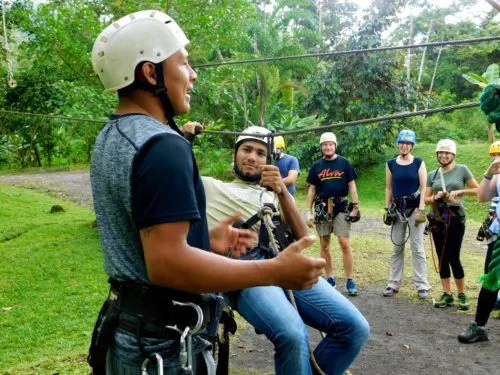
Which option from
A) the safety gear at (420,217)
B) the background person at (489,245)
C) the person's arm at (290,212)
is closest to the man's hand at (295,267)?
the person's arm at (290,212)

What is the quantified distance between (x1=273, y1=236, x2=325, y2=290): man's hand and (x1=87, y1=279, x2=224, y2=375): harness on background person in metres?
0.34

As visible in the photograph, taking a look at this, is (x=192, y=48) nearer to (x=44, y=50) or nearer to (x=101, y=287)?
(x=44, y=50)

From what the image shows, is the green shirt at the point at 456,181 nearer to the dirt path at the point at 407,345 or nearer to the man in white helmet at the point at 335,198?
the man in white helmet at the point at 335,198

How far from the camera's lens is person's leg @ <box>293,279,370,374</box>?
9.00 feet

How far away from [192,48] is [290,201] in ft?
20.1

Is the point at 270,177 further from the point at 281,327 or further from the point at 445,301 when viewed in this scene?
the point at 445,301

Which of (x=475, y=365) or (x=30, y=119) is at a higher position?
(x=30, y=119)

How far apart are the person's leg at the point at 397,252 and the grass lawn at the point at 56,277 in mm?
199

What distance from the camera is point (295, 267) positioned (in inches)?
57.6

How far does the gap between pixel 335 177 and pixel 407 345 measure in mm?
2322

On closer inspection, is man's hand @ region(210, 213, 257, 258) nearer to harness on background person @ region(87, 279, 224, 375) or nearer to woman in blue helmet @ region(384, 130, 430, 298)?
harness on background person @ region(87, 279, 224, 375)

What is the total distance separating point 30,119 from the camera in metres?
19.2

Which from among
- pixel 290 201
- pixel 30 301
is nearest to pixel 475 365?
pixel 290 201

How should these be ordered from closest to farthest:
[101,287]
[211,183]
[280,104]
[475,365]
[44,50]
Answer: [211,183], [475,365], [101,287], [44,50], [280,104]
